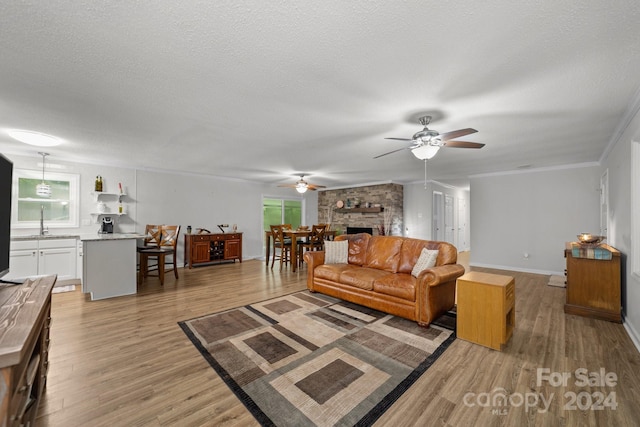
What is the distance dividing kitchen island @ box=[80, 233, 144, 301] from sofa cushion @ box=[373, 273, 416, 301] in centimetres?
381

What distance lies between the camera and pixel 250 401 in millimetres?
1812

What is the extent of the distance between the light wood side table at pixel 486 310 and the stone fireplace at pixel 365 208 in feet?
16.4

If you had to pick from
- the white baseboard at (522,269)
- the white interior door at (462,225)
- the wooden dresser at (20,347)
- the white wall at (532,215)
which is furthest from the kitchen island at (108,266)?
the white interior door at (462,225)

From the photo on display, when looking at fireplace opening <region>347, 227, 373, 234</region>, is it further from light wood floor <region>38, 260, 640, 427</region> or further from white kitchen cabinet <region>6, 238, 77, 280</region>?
white kitchen cabinet <region>6, 238, 77, 280</region>

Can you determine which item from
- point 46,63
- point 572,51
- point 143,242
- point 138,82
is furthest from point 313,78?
point 143,242

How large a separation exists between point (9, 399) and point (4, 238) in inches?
67.4

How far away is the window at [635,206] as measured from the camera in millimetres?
2732

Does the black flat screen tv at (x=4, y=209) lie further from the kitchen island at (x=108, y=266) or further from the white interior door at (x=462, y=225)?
the white interior door at (x=462, y=225)

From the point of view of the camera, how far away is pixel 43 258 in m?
4.52

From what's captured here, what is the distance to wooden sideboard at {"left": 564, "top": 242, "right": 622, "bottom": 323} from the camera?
10.4ft

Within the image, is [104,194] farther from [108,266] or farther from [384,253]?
[384,253]

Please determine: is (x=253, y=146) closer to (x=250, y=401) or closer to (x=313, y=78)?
(x=313, y=78)

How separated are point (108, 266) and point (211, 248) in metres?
2.64

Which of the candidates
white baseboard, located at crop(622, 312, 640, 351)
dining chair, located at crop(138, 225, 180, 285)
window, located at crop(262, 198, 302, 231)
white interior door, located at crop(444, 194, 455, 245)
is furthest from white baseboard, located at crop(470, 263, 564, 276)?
dining chair, located at crop(138, 225, 180, 285)
